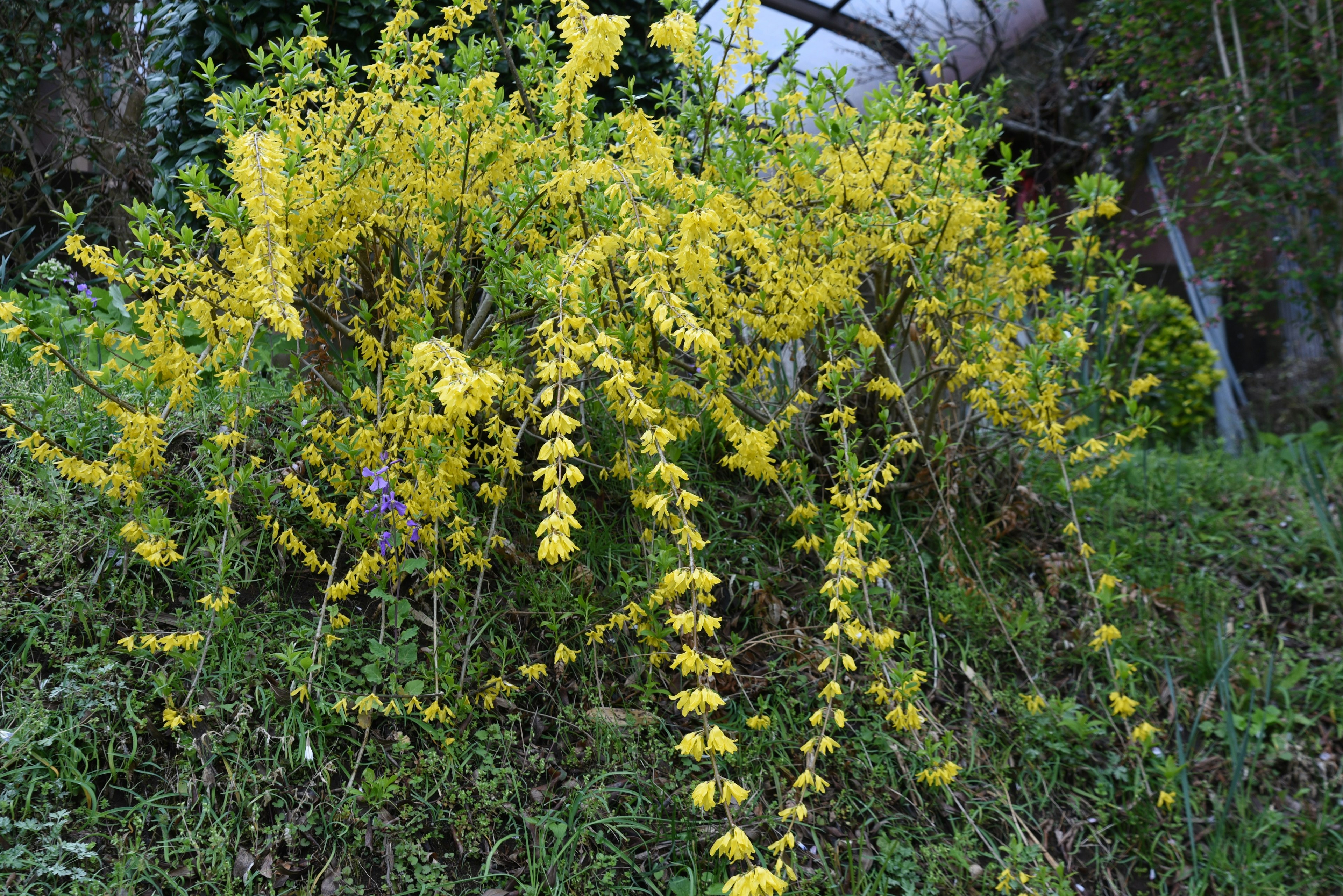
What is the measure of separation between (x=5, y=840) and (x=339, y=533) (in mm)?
1139

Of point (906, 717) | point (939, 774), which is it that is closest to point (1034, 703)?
point (939, 774)

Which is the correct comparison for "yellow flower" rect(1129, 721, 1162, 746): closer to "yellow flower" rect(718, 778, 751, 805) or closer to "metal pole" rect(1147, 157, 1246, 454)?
"yellow flower" rect(718, 778, 751, 805)

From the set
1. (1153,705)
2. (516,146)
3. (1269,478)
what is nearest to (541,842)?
(516,146)

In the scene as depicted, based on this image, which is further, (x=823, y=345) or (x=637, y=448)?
(x=823, y=345)

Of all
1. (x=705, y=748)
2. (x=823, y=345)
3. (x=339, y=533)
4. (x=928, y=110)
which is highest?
(x=928, y=110)

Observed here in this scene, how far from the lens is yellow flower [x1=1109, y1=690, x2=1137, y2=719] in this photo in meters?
2.85

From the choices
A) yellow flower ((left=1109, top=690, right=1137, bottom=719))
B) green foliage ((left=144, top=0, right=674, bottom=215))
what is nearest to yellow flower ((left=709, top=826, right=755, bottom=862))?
yellow flower ((left=1109, top=690, right=1137, bottom=719))

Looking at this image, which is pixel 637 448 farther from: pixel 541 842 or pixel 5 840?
pixel 5 840

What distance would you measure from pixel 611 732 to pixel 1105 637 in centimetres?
157

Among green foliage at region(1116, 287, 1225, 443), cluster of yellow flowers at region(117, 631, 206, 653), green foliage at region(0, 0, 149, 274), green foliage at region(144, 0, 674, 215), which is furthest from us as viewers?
green foliage at region(1116, 287, 1225, 443)

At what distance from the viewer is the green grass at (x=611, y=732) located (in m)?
2.30

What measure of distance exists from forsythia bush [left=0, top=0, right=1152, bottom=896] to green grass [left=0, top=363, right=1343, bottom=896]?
11cm

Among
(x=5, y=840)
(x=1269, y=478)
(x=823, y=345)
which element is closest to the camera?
(x=5, y=840)

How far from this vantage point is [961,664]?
333 cm
